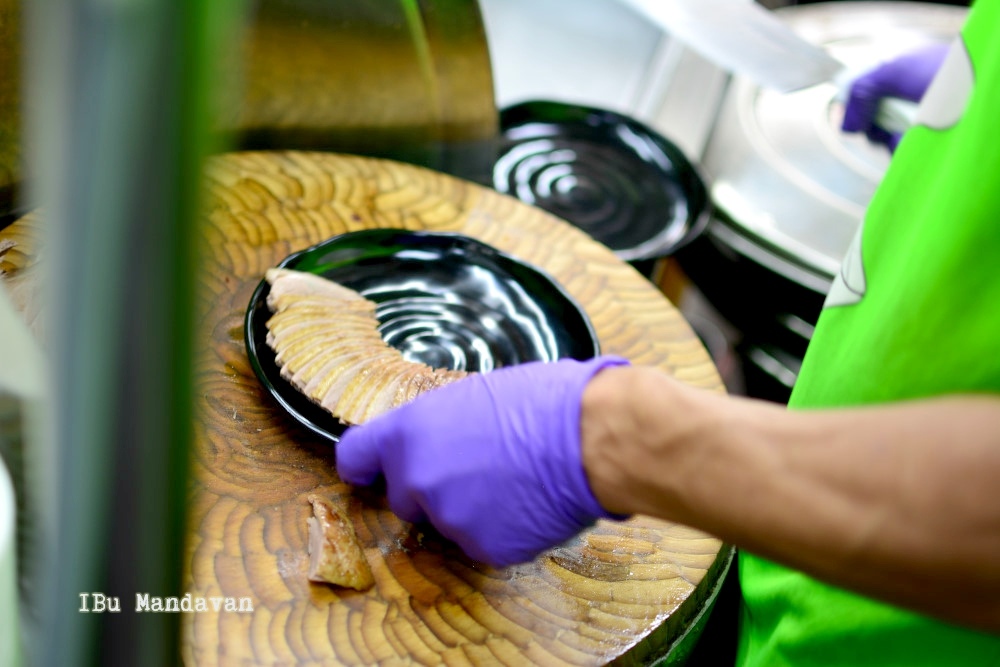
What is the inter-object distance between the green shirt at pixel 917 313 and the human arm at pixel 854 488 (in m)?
0.21

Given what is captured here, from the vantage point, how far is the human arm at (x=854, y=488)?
91cm

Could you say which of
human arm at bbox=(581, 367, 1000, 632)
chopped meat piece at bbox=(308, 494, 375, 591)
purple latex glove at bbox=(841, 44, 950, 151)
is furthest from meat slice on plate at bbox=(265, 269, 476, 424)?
purple latex glove at bbox=(841, 44, 950, 151)

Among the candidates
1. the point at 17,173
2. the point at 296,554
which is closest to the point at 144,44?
the point at 296,554

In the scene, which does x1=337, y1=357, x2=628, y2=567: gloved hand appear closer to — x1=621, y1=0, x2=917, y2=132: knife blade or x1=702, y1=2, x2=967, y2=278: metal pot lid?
x1=621, y1=0, x2=917, y2=132: knife blade

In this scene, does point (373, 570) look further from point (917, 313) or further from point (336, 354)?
point (917, 313)

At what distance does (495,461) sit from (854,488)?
52 centimetres

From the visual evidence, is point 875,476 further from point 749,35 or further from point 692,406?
point 749,35

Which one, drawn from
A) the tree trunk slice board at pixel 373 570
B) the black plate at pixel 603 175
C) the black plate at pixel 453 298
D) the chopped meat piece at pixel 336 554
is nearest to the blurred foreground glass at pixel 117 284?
the tree trunk slice board at pixel 373 570

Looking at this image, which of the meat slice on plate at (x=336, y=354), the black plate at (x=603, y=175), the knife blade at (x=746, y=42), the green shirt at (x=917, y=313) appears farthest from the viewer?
the black plate at (x=603, y=175)

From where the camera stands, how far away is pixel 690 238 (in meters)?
2.55

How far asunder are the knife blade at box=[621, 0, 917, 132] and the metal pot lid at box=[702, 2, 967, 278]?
0.65 feet

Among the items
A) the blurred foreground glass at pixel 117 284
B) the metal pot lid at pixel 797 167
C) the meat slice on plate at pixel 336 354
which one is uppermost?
the blurred foreground glass at pixel 117 284

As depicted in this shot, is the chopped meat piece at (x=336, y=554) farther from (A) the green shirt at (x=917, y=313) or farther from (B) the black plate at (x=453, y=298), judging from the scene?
(A) the green shirt at (x=917, y=313)

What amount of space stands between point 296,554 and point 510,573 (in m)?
0.33
